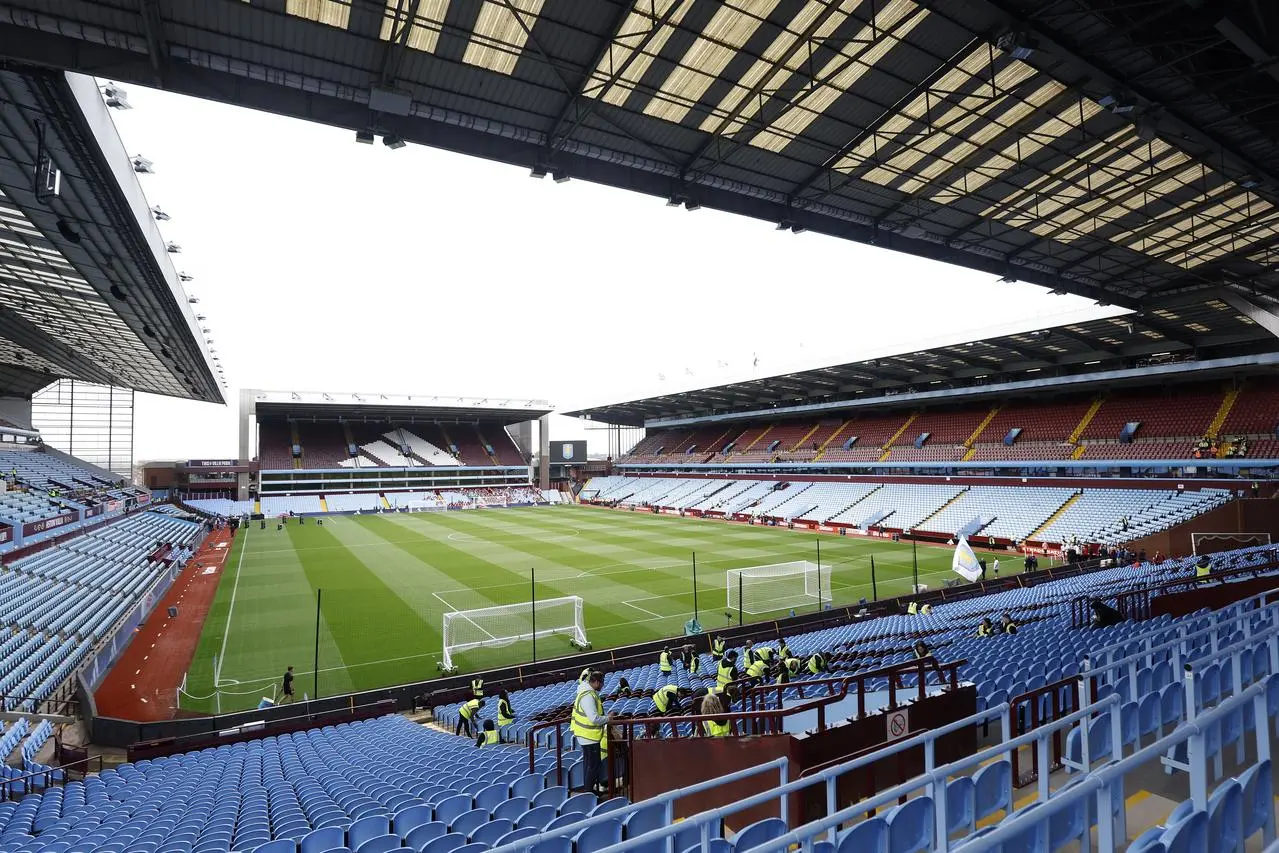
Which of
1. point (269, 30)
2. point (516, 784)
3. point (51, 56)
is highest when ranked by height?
point (269, 30)

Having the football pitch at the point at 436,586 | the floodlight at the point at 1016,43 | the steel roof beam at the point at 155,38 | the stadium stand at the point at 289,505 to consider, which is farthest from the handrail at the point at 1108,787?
the stadium stand at the point at 289,505

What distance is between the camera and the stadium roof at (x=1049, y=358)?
2958 cm

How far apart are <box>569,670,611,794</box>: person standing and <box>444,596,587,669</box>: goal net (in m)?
11.2

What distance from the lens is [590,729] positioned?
24.2 ft

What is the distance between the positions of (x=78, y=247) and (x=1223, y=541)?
4114cm

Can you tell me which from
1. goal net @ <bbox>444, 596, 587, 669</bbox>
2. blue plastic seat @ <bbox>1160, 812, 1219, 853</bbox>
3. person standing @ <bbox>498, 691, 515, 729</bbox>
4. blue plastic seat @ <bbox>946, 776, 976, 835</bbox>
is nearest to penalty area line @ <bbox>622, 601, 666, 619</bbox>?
goal net @ <bbox>444, 596, 587, 669</bbox>

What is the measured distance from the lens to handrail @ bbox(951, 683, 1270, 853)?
2.55 m

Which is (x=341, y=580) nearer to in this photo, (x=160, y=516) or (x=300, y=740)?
(x=300, y=740)

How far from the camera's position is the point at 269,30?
331 inches

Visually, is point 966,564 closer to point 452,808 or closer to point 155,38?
point 452,808

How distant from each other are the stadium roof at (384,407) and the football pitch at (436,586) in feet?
59.2

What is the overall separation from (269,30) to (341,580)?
25992 mm

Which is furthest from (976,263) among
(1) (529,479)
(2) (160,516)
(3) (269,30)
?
(1) (529,479)

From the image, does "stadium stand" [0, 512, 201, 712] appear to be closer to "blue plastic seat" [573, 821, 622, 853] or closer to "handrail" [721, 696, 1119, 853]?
"blue plastic seat" [573, 821, 622, 853]
